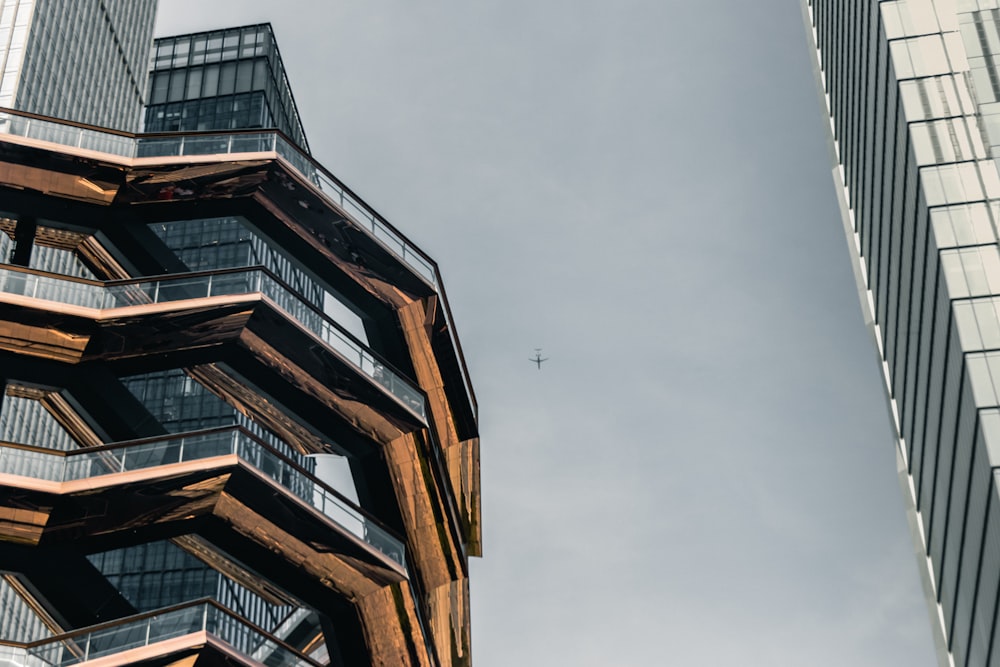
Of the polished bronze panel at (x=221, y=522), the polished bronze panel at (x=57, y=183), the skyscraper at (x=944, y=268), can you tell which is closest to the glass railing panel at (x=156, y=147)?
the polished bronze panel at (x=57, y=183)

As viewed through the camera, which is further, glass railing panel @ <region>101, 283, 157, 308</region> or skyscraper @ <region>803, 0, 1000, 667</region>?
skyscraper @ <region>803, 0, 1000, 667</region>

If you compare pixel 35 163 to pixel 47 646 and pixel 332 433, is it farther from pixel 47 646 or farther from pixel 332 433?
pixel 47 646

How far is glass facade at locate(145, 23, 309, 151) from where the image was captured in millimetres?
140500

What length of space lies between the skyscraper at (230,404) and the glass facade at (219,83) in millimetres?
97827

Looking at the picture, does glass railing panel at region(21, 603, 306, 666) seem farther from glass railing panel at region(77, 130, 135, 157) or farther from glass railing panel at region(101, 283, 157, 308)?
glass railing panel at region(77, 130, 135, 157)

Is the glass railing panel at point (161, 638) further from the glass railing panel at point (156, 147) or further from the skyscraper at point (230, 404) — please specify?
the glass railing panel at point (156, 147)

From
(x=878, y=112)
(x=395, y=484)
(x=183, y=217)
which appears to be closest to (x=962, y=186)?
(x=878, y=112)

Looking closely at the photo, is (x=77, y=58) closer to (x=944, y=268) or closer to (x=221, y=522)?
(x=221, y=522)

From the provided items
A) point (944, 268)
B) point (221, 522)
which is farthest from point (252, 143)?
point (944, 268)

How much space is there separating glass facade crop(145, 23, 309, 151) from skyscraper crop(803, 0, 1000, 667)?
90472 millimetres

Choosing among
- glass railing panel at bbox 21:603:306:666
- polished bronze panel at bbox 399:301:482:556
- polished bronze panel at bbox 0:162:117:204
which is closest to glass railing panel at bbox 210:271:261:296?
polished bronze panel at bbox 0:162:117:204

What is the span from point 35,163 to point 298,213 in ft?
26.5

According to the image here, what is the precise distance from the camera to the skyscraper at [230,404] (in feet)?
109

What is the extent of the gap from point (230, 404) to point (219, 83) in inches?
4313
